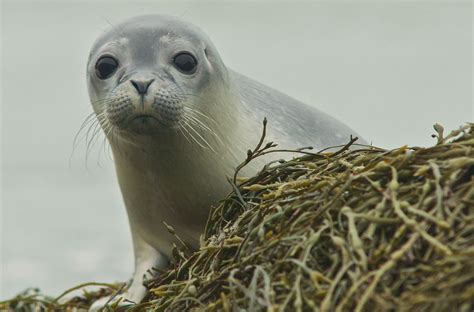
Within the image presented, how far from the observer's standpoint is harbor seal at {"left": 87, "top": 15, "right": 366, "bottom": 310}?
5.33 meters

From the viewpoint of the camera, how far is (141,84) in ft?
17.2

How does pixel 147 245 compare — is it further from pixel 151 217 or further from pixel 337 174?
pixel 337 174

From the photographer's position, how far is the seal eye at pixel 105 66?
564 cm

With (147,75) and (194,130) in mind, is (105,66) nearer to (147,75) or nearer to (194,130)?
(147,75)

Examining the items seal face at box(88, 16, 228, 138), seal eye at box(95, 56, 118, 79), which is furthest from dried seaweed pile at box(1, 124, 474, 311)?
seal eye at box(95, 56, 118, 79)

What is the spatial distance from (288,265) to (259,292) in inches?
5.6

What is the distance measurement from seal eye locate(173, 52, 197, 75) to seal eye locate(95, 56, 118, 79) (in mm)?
313

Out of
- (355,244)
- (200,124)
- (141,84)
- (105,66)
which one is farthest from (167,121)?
(355,244)

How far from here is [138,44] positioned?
5598 mm

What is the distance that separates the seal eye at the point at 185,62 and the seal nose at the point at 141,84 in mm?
379

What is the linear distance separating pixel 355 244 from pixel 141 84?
6.09 ft

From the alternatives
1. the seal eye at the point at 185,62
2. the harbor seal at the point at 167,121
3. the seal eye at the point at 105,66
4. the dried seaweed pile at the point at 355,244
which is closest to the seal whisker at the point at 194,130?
the harbor seal at the point at 167,121

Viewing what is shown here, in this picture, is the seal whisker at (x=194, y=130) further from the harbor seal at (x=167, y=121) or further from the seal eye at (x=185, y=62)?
the seal eye at (x=185, y=62)

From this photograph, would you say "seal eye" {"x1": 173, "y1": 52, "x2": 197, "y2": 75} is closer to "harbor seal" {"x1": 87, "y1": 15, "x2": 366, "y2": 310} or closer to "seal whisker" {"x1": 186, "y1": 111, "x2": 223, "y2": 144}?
"harbor seal" {"x1": 87, "y1": 15, "x2": 366, "y2": 310}
